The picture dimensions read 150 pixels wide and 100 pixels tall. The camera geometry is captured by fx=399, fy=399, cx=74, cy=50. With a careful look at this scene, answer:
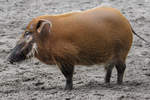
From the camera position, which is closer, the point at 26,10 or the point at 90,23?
the point at 90,23

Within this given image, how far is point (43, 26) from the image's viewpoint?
514cm

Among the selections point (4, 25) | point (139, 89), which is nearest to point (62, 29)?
point (139, 89)

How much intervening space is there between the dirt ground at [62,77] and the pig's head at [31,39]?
1.67 feet

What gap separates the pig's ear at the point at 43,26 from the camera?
5113 millimetres

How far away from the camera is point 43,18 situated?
525 centimetres

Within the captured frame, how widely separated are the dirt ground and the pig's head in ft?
1.67

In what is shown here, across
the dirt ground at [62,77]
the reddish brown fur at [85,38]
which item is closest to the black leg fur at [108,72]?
the dirt ground at [62,77]

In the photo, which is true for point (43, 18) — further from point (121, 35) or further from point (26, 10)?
point (26, 10)

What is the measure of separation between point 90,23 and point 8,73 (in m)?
1.94

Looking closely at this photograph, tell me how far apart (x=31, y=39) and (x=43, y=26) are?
239 millimetres

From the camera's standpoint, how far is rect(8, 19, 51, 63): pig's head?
514 cm

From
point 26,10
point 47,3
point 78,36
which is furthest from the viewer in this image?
point 47,3

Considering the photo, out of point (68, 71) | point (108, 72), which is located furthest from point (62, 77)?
point (68, 71)

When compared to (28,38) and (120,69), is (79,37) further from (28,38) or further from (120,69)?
(120,69)
